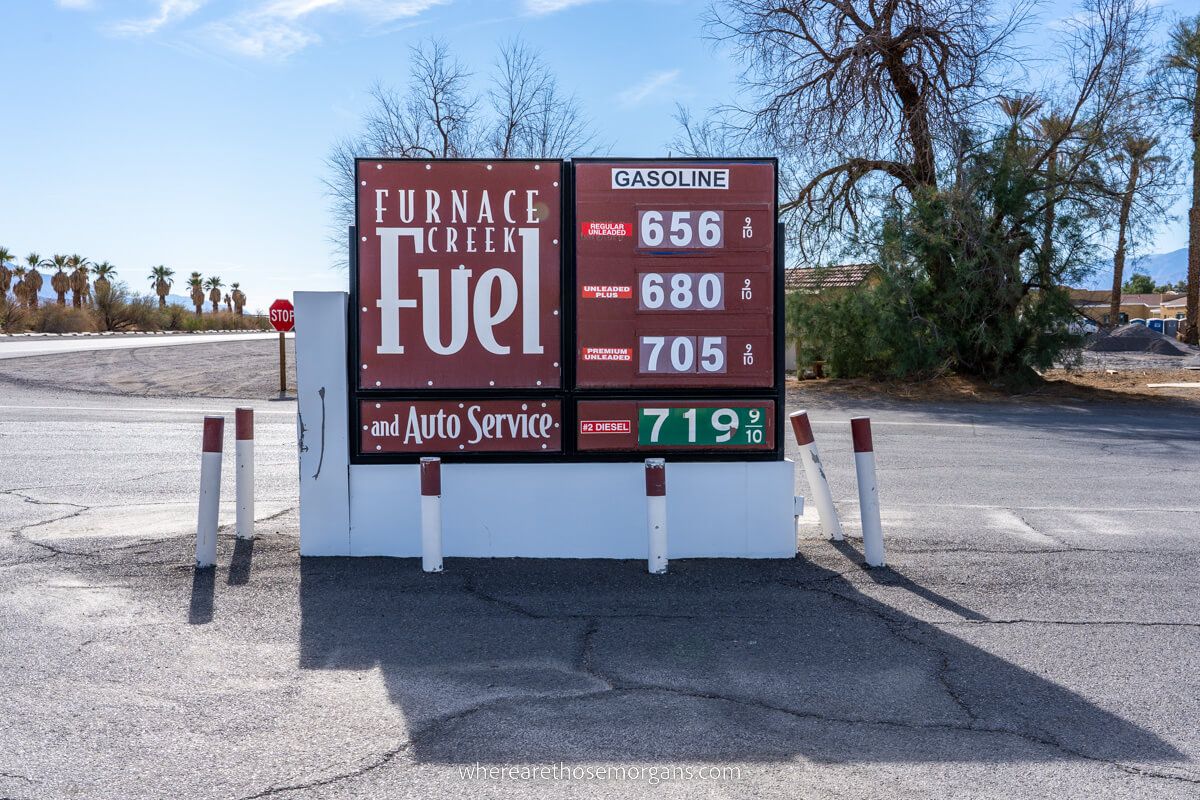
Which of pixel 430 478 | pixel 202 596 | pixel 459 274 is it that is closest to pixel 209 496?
pixel 202 596

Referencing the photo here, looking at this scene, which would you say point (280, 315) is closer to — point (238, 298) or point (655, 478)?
point (655, 478)

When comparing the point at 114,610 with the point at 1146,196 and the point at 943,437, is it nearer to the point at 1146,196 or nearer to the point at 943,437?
the point at 943,437

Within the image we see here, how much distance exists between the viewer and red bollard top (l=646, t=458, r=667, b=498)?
7004 mm

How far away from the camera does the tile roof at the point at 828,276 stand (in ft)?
88.4

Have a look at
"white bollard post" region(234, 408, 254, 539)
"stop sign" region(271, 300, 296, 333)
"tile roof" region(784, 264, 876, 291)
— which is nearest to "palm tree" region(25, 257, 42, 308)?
"stop sign" region(271, 300, 296, 333)

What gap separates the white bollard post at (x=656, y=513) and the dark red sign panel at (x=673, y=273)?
34.4 inches

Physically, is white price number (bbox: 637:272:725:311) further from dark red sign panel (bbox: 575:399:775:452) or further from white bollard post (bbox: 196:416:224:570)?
white bollard post (bbox: 196:416:224:570)

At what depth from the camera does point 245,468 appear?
787cm

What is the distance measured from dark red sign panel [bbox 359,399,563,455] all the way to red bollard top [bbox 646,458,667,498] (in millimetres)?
912

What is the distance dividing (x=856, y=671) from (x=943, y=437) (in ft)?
40.2

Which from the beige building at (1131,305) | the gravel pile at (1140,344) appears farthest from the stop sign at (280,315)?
the gravel pile at (1140,344)

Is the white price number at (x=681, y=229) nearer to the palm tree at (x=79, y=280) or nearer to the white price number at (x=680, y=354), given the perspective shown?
the white price number at (x=680, y=354)

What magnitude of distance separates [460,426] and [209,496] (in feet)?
5.75

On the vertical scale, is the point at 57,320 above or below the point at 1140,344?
above
